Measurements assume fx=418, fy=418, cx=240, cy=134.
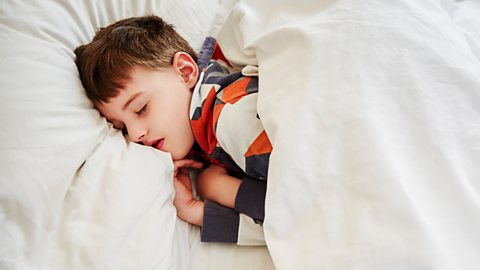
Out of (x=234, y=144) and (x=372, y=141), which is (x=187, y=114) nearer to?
(x=234, y=144)

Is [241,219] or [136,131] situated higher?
[136,131]

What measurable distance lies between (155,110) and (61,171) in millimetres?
248

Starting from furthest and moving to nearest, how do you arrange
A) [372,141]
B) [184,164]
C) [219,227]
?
[184,164] < [219,227] < [372,141]

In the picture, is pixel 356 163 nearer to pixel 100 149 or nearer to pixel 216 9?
pixel 100 149

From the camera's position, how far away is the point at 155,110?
2.77 feet

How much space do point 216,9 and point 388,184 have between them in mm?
759

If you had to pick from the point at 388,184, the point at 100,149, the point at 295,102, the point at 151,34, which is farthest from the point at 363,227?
the point at 151,34

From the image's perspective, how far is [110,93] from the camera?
2.68 feet

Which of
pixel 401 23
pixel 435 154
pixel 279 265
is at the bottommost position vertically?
pixel 279 265

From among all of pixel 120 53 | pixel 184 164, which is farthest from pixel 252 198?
→ pixel 120 53

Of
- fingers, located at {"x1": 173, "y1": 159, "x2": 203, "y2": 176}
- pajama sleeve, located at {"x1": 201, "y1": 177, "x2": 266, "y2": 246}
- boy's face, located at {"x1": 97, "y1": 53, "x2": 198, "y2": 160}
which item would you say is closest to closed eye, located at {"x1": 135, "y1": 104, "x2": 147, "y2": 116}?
boy's face, located at {"x1": 97, "y1": 53, "x2": 198, "y2": 160}

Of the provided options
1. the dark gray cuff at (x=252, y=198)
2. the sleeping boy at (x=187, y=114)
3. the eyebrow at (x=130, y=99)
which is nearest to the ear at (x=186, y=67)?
the sleeping boy at (x=187, y=114)

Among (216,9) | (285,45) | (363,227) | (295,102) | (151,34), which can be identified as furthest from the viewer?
(216,9)

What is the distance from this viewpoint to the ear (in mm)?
923
